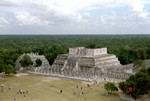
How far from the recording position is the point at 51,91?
31875 mm

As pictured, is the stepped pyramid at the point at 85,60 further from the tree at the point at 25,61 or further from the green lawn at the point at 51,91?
the green lawn at the point at 51,91

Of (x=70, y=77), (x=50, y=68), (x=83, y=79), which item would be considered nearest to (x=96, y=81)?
(x=83, y=79)

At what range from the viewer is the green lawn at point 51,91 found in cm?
2808

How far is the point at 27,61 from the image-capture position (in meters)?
50.2

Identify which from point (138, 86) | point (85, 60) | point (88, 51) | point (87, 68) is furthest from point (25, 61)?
point (138, 86)

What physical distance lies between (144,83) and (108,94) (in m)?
5.72

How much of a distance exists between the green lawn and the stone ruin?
13.8 ft

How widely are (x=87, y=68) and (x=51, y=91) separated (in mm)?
16809

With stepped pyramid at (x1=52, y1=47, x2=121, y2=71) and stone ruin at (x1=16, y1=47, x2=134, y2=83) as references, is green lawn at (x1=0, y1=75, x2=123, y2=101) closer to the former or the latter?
stone ruin at (x1=16, y1=47, x2=134, y2=83)

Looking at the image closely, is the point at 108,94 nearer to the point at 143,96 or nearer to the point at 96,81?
the point at 143,96

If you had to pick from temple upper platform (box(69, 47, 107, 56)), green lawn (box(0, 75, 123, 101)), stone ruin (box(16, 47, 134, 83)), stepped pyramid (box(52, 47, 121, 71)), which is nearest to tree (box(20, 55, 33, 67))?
stone ruin (box(16, 47, 134, 83))

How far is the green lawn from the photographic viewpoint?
1105 inches

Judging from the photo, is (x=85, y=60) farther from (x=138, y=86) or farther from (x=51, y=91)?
(x=138, y=86)

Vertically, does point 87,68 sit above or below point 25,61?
below
